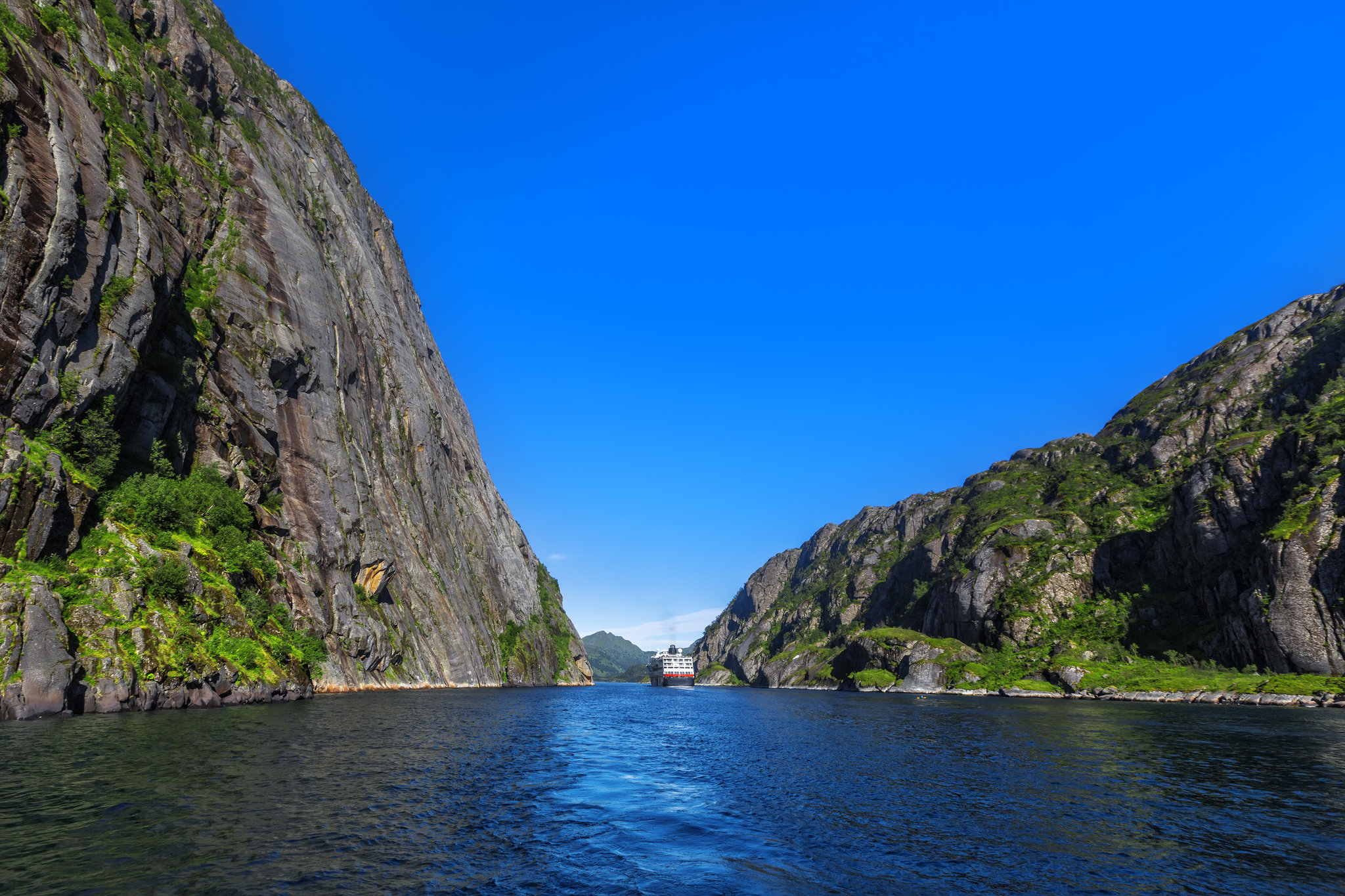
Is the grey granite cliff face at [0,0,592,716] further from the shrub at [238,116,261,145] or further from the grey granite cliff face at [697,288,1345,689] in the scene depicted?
the grey granite cliff face at [697,288,1345,689]

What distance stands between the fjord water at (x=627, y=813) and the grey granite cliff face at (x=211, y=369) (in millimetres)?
11956

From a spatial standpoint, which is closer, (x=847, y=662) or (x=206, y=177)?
(x=206, y=177)

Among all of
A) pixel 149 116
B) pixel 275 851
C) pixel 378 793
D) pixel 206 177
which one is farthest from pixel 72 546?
pixel 206 177

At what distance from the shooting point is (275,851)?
13.2 meters

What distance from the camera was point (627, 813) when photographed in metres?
20.1

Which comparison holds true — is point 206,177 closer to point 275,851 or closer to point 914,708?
point 275,851

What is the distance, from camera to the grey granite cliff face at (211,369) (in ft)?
116

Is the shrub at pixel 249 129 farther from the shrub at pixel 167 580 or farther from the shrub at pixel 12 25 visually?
the shrub at pixel 167 580

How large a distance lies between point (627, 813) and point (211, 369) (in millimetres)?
66147

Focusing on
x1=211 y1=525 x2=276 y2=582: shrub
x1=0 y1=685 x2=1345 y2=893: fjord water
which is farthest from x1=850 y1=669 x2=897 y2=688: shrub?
x1=211 y1=525 x2=276 y2=582: shrub

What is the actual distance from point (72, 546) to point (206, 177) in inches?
2220

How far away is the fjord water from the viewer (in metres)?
13.0

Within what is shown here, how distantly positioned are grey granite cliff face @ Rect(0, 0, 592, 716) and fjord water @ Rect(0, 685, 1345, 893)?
11956mm

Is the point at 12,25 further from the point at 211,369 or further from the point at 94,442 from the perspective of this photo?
the point at 211,369
